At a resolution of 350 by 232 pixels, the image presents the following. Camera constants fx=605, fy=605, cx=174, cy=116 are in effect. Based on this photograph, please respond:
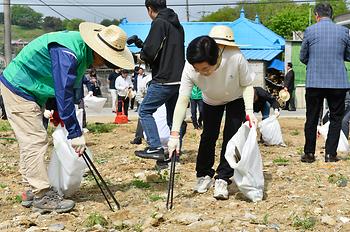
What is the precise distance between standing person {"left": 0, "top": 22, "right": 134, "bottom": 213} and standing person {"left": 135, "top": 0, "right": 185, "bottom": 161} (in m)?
1.35

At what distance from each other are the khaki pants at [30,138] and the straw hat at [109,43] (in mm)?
687

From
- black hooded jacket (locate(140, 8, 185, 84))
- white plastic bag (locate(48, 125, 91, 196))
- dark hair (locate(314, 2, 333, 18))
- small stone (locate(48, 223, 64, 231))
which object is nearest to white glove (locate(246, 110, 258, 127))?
white plastic bag (locate(48, 125, 91, 196))

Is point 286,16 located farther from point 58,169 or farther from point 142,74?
point 58,169

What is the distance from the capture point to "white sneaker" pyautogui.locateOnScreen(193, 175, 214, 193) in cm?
516

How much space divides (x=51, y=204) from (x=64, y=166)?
1.17ft

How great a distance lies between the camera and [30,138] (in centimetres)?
470

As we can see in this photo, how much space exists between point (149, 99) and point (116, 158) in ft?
4.91

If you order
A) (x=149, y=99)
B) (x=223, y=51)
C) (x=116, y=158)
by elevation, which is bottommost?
(x=116, y=158)

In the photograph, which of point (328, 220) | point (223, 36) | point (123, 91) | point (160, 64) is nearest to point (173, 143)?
point (223, 36)

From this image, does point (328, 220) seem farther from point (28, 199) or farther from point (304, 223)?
point (28, 199)

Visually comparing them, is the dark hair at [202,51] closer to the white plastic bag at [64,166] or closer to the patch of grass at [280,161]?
the white plastic bag at [64,166]

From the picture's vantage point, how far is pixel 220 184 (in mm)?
4953

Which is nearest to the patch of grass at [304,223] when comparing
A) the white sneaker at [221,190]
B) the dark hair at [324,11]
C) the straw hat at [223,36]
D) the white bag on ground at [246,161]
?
the white bag on ground at [246,161]

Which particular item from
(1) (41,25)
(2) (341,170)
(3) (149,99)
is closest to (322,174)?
(2) (341,170)
